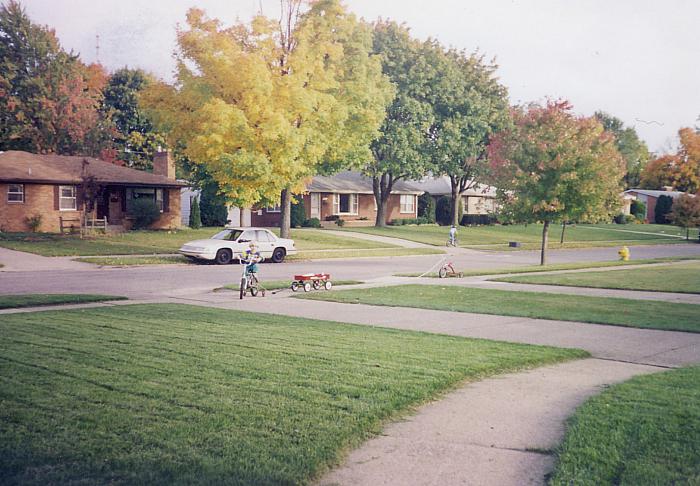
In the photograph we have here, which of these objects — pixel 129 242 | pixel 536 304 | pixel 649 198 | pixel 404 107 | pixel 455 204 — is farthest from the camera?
pixel 649 198

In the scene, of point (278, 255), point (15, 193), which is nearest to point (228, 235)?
point (278, 255)

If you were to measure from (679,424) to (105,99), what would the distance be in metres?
63.6

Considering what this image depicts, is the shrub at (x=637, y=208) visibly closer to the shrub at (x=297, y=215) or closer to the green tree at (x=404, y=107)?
the green tree at (x=404, y=107)

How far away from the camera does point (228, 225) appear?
5034 centimetres


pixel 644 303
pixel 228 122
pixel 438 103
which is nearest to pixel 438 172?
pixel 438 103

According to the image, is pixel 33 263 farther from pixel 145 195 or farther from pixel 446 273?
pixel 145 195

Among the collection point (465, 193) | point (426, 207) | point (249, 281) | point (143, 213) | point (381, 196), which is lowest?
point (249, 281)

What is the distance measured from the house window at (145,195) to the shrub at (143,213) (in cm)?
40

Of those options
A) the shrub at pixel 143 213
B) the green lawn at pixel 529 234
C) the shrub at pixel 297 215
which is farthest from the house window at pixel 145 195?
the green lawn at pixel 529 234

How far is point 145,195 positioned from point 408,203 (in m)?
28.8

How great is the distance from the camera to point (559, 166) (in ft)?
94.2

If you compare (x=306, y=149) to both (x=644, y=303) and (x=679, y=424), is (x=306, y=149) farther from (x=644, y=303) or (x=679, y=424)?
(x=679, y=424)

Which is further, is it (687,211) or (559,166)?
(687,211)

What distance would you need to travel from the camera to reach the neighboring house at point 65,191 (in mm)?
37125
